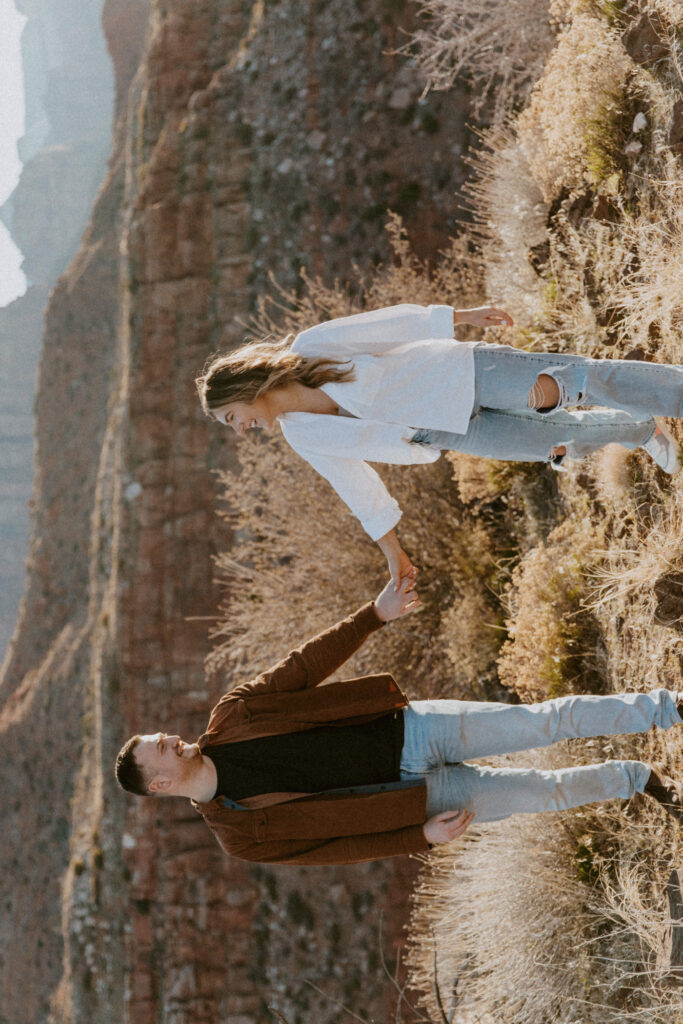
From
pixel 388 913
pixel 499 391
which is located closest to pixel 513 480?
pixel 499 391

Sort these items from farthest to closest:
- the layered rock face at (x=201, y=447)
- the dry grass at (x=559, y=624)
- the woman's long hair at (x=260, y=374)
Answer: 1. the layered rock face at (x=201, y=447)
2. the dry grass at (x=559, y=624)
3. the woman's long hair at (x=260, y=374)

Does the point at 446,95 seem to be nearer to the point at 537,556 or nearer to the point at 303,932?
the point at 537,556

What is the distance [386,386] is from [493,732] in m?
1.39

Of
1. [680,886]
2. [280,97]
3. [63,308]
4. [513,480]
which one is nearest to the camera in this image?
[680,886]

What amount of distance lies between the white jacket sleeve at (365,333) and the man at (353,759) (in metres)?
0.88

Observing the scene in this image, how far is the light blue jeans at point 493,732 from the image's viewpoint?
2916 millimetres

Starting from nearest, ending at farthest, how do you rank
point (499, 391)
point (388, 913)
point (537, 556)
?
point (499, 391)
point (537, 556)
point (388, 913)

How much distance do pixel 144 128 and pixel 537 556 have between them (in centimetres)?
629

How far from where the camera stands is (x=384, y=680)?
301 cm

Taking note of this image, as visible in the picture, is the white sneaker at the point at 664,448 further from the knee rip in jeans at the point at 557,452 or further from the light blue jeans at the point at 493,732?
the light blue jeans at the point at 493,732

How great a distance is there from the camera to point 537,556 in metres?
4.45

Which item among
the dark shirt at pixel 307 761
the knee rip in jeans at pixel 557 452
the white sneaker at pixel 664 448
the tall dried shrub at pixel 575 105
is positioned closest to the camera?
the dark shirt at pixel 307 761

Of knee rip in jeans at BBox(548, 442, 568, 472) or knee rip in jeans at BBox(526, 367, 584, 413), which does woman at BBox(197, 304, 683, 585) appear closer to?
knee rip in jeans at BBox(526, 367, 584, 413)

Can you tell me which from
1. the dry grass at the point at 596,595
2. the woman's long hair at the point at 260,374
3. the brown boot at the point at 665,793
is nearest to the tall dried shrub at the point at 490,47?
the dry grass at the point at 596,595
